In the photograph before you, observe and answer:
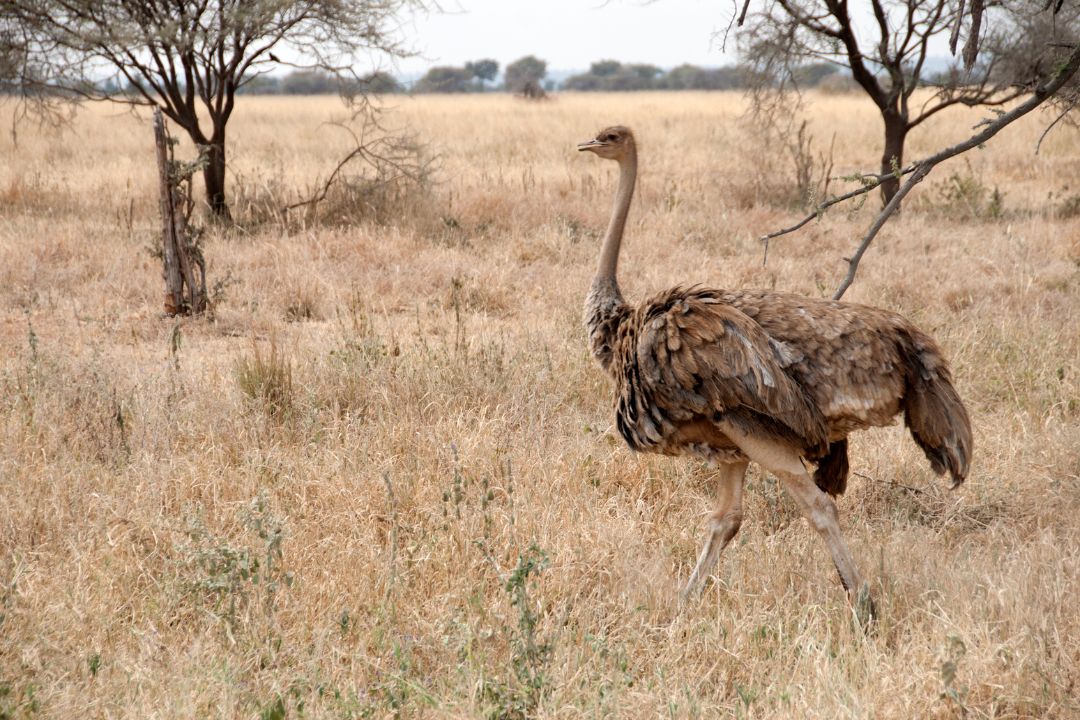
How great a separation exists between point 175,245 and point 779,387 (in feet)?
16.9

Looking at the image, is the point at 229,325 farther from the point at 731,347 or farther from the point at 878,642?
the point at 878,642

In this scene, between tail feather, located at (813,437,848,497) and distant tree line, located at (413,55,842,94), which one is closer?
tail feather, located at (813,437,848,497)

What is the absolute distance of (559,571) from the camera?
416cm

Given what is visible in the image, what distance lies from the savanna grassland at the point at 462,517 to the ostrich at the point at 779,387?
→ 38 cm

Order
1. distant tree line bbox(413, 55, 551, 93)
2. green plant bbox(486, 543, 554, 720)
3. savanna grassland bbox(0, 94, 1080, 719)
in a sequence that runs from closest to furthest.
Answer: green plant bbox(486, 543, 554, 720), savanna grassland bbox(0, 94, 1080, 719), distant tree line bbox(413, 55, 551, 93)

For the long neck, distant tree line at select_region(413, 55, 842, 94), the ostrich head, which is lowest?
the long neck

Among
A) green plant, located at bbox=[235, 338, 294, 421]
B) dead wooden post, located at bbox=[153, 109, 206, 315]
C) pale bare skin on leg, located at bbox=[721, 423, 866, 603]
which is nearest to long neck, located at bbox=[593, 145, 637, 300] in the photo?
pale bare skin on leg, located at bbox=[721, 423, 866, 603]

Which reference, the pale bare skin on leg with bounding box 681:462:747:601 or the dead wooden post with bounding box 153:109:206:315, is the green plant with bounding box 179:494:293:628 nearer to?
the pale bare skin on leg with bounding box 681:462:747:601

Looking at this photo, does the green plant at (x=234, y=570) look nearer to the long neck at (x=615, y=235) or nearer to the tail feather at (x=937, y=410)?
the long neck at (x=615, y=235)

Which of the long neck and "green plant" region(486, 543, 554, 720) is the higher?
the long neck

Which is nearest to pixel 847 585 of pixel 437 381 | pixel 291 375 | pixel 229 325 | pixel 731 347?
pixel 731 347

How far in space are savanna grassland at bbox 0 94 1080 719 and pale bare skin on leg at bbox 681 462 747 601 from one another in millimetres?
95

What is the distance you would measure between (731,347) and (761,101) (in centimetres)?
979

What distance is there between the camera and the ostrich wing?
12.4 ft
